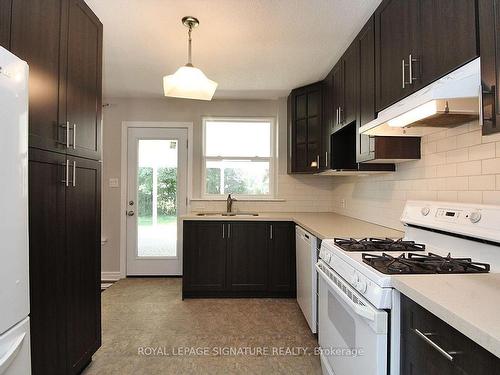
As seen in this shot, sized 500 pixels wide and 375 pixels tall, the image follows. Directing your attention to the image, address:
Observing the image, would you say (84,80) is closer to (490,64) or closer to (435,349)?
(490,64)

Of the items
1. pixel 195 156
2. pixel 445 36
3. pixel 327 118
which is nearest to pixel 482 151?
pixel 445 36

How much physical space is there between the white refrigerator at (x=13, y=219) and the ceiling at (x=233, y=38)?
118 cm

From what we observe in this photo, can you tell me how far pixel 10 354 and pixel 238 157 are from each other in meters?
3.09

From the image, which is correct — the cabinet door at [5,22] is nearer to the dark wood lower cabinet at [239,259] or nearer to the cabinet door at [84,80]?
the cabinet door at [84,80]

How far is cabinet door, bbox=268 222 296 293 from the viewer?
3141 millimetres

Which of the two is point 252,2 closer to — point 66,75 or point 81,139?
point 66,75

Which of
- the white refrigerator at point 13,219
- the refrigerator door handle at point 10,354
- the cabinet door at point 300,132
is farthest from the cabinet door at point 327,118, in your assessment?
the refrigerator door handle at point 10,354

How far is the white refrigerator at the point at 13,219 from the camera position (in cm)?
95

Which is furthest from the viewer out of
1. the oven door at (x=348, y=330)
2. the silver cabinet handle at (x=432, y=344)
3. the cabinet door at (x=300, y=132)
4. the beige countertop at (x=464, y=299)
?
the cabinet door at (x=300, y=132)

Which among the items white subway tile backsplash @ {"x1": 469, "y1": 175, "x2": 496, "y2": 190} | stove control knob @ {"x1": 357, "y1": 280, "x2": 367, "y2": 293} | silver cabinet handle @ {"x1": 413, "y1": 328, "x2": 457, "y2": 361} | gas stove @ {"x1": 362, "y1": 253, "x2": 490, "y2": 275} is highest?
white subway tile backsplash @ {"x1": 469, "y1": 175, "x2": 496, "y2": 190}

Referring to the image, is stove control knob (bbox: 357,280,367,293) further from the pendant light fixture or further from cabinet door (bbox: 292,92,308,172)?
cabinet door (bbox: 292,92,308,172)

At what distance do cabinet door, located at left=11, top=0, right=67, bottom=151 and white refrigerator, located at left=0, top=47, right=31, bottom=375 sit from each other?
29 cm

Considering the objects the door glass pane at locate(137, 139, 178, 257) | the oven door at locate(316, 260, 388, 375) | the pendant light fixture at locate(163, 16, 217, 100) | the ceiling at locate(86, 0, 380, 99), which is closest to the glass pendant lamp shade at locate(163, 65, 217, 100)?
the pendant light fixture at locate(163, 16, 217, 100)

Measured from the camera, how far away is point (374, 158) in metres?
1.92
